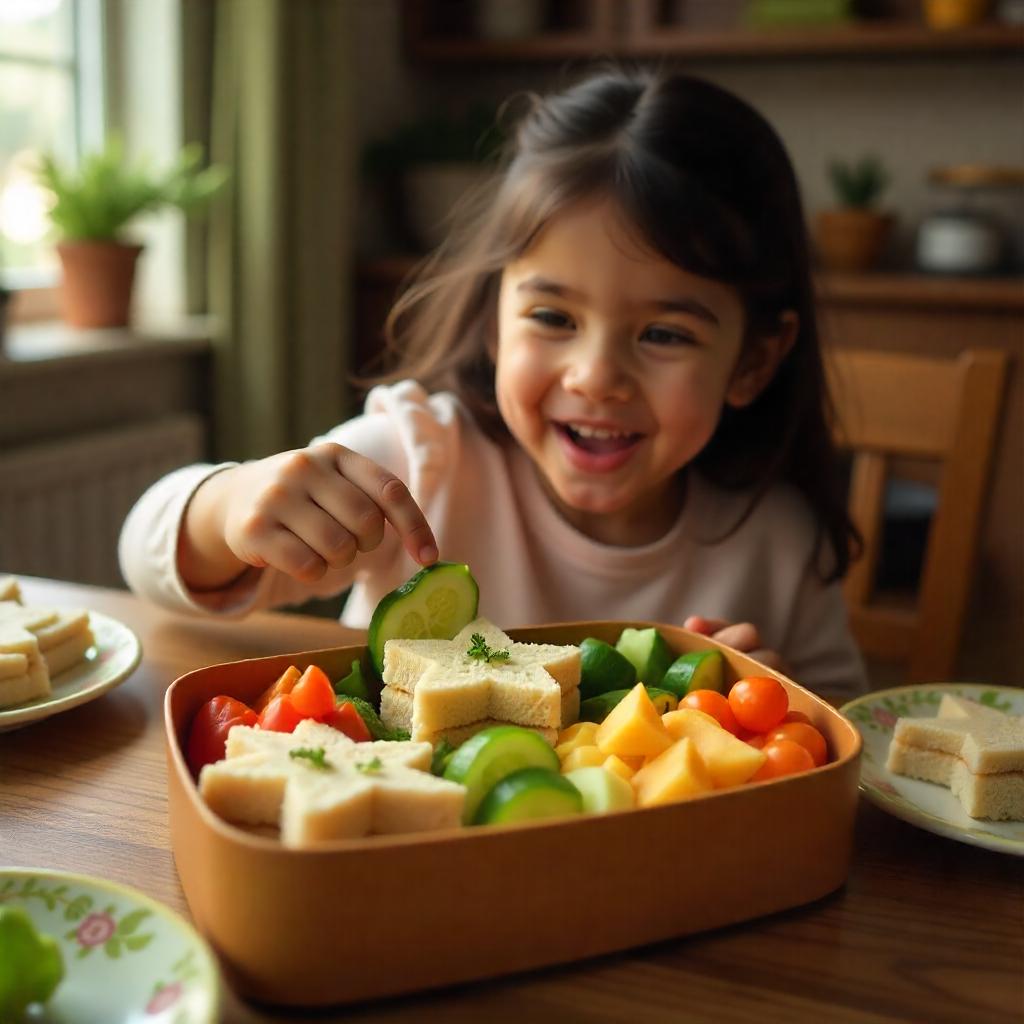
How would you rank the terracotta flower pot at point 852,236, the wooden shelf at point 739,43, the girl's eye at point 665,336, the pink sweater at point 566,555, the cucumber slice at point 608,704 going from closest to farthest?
the cucumber slice at point 608,704 < the girl's eye at point 665,336 < the pink sweater at point 566,555 < the wooden shelf at point 739,43 < the terracotta flower pot at point 852,236

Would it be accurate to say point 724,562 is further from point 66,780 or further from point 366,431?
point 66,780

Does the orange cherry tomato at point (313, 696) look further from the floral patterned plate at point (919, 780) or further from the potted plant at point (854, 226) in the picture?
the potted plant at point (854, 226)

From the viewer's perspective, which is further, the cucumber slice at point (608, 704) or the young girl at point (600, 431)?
the young girl at point (600, 431)

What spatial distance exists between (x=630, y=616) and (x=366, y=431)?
37cm

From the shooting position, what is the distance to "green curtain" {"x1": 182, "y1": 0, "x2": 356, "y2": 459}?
240cm

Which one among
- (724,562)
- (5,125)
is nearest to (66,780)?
(724,562)

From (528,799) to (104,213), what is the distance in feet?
6.33

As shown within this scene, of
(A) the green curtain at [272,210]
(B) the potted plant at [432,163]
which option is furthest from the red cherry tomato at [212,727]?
(B) the potted plant at [432,163]

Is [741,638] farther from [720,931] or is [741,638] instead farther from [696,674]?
[720,931]

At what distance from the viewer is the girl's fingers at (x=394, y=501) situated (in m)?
0.82

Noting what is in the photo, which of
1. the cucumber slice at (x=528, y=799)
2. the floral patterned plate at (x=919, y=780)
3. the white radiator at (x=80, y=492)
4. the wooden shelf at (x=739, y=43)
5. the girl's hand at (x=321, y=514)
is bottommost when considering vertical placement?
the white radiator at (x=80, y=492)

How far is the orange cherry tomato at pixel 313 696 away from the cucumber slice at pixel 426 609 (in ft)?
0.24

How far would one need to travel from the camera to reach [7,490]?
1999 millimetres

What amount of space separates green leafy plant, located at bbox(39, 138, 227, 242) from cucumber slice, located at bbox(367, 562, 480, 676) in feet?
5.39
